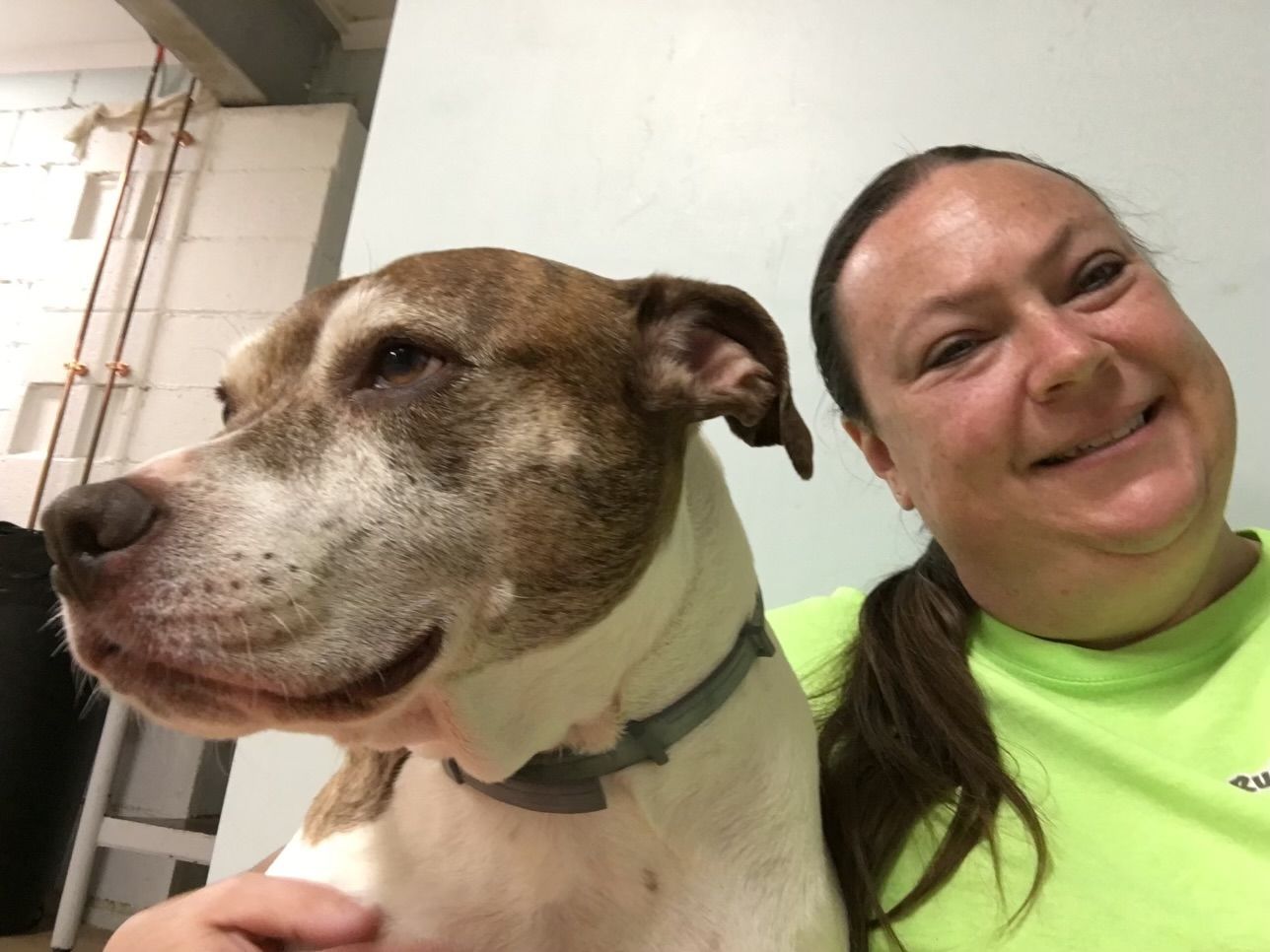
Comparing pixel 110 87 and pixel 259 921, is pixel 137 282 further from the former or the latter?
pixel 259 921

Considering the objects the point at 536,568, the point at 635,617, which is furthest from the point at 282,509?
the point at 635,617

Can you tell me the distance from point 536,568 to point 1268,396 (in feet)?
5.53

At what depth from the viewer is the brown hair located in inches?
45.9

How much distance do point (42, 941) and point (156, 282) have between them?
258 centimetres

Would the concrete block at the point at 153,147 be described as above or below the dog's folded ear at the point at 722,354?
above

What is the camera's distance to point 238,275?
377 centimetres

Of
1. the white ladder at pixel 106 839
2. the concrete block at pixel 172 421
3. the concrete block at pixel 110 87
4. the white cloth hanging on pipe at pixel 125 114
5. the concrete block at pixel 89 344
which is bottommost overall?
the white ladder at pixel 106 839

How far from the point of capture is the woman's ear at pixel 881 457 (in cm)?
157

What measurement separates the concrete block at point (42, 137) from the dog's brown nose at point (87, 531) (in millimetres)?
4483

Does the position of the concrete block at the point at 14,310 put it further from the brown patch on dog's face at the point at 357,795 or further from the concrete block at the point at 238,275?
the brown patch on dog's face at the point at 357,795

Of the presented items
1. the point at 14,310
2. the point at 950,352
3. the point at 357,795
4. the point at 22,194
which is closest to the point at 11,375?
the point at 14,310

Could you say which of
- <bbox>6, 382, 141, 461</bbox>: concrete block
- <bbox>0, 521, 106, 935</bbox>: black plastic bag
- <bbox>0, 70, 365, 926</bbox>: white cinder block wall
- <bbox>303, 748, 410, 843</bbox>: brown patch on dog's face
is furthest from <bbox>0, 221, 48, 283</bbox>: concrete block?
<bbox>303, 748, 410, 843</bbox>: brown patch on dog's face

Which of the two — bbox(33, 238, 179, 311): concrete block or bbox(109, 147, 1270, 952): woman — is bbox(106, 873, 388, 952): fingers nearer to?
bbox(109, 147, 1270, 952): woman

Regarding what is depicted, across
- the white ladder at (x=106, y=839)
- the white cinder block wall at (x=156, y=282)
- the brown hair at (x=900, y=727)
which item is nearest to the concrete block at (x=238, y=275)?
the white cinder block wall at (x=156, y=282)
